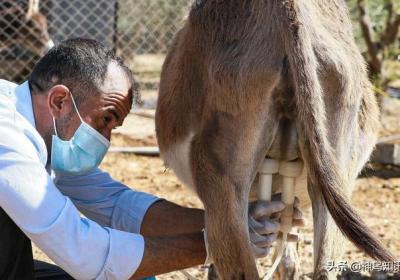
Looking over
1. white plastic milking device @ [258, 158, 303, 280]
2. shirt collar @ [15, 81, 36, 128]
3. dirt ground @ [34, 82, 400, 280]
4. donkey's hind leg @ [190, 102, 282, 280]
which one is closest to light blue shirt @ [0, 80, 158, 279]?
shirt collar @ [15, 81, 36, 128]

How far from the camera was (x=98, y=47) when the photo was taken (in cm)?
345

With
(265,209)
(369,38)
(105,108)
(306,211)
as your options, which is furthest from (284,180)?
(369,38)

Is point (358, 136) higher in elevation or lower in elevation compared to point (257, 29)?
lower

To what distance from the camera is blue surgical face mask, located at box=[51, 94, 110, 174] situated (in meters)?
3.33

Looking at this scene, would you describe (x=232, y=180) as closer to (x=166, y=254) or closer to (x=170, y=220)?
(x=166, y=254)

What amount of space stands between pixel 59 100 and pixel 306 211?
278 cm

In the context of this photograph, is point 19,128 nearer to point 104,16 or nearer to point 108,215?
point 108,215

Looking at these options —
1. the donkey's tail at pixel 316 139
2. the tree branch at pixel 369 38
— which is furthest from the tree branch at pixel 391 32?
the donkey's tail at pixel 316 139

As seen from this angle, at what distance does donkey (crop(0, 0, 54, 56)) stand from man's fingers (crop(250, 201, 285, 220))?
22.2 ft

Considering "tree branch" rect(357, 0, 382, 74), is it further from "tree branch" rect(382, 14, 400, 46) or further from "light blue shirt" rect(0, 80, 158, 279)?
"light blue shirt" rect(0, 80, 158, 279)

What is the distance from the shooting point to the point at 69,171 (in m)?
3.47

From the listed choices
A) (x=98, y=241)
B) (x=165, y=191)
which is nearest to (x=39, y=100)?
(x=98, y=241)

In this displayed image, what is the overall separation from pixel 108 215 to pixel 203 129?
2.60ft

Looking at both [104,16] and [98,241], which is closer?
[98,241]
